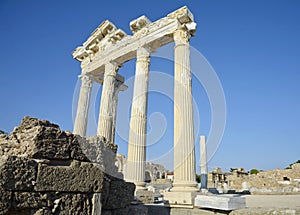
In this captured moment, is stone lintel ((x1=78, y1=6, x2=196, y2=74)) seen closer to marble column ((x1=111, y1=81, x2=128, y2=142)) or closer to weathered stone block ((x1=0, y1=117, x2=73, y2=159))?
marble column ((x1=111, y1=81, x2=128, y2=142))

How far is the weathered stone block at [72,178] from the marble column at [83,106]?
1417 cm

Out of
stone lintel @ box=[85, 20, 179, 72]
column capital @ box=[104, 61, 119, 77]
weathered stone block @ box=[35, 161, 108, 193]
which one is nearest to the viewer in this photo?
weathered stone block @ box=[35, 161, 108, 193]

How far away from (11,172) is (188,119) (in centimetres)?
839

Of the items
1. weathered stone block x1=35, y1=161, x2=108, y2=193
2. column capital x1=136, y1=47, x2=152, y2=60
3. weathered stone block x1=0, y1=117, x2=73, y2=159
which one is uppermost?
column capital x1=136, y1=47, x2=152, y2=60

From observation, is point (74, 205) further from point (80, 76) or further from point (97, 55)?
point (80, 76)

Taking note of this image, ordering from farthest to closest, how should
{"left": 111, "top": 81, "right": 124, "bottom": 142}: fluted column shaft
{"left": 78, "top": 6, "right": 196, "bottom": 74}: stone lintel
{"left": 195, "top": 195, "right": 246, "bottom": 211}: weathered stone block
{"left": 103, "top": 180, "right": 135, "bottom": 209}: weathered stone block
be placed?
{"left": 111, "top": 81, "right": 124, "bottom": 142}: fluted column shaft < {"left": 78, "top": 6, "right": 196, "bottom": 74}: stone lintel < {"left": 195, "top": 195, "right": 246, "bottom": 211}: weathered stone block < {"left": 103, "top": 180, "right": 135, "bottom": 209}: weathered stone block

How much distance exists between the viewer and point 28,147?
285 centimetres

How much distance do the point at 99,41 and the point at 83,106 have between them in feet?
16.8

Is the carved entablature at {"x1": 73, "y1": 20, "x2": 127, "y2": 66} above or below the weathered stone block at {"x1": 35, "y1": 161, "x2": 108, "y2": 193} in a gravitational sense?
above

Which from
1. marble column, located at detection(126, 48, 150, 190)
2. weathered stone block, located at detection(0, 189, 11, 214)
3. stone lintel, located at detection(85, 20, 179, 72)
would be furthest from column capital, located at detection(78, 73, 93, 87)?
weathered stone block, located at detection(0, 189, 11, 214)

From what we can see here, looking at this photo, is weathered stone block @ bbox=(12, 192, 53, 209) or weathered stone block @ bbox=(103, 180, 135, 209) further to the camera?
weathered stone block @ bbox=(103, 180, 135, 209)

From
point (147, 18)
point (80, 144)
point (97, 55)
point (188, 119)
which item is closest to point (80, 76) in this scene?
point (97, 55)

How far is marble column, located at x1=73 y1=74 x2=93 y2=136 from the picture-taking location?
16906mm

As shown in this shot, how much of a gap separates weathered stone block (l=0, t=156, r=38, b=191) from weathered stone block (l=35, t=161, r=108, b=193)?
82mm
